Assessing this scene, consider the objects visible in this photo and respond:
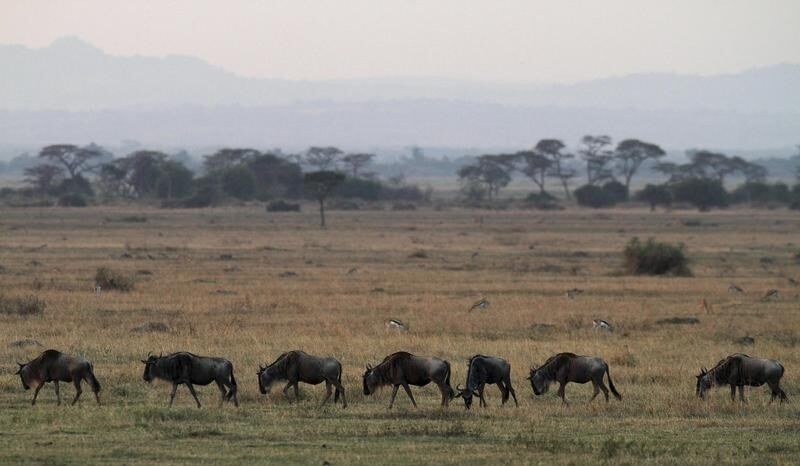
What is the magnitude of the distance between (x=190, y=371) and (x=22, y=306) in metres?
12.7

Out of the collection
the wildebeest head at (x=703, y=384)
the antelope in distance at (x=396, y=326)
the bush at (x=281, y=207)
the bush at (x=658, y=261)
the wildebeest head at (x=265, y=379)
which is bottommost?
the bush at (x=281, y=207)

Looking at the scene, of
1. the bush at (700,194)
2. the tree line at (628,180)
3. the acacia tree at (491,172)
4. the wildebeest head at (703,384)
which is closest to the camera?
the wildebeest head at (703,384)

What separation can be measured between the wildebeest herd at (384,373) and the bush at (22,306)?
10.7 metres

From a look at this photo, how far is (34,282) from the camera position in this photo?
34.0 meters

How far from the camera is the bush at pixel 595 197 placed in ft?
357

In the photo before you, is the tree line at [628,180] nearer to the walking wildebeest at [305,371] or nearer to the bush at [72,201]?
the bush at [72,201]

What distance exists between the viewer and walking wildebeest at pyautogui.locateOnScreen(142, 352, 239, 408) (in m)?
15.8

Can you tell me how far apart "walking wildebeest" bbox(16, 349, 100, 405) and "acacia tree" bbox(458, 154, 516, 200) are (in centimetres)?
11134

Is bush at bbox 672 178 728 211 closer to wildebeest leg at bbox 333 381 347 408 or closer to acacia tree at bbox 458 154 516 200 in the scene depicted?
acacia tree at bbox 458 154 516 200

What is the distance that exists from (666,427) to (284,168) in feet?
325

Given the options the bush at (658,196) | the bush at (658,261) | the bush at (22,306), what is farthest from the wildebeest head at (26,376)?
the bush at (658,196)

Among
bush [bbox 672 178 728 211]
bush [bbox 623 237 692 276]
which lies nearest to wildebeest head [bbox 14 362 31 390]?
bush [bbox 623 237 692 276]

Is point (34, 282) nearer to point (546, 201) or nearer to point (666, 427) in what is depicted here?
point (666, 427)

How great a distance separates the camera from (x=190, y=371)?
15820 millimetres
